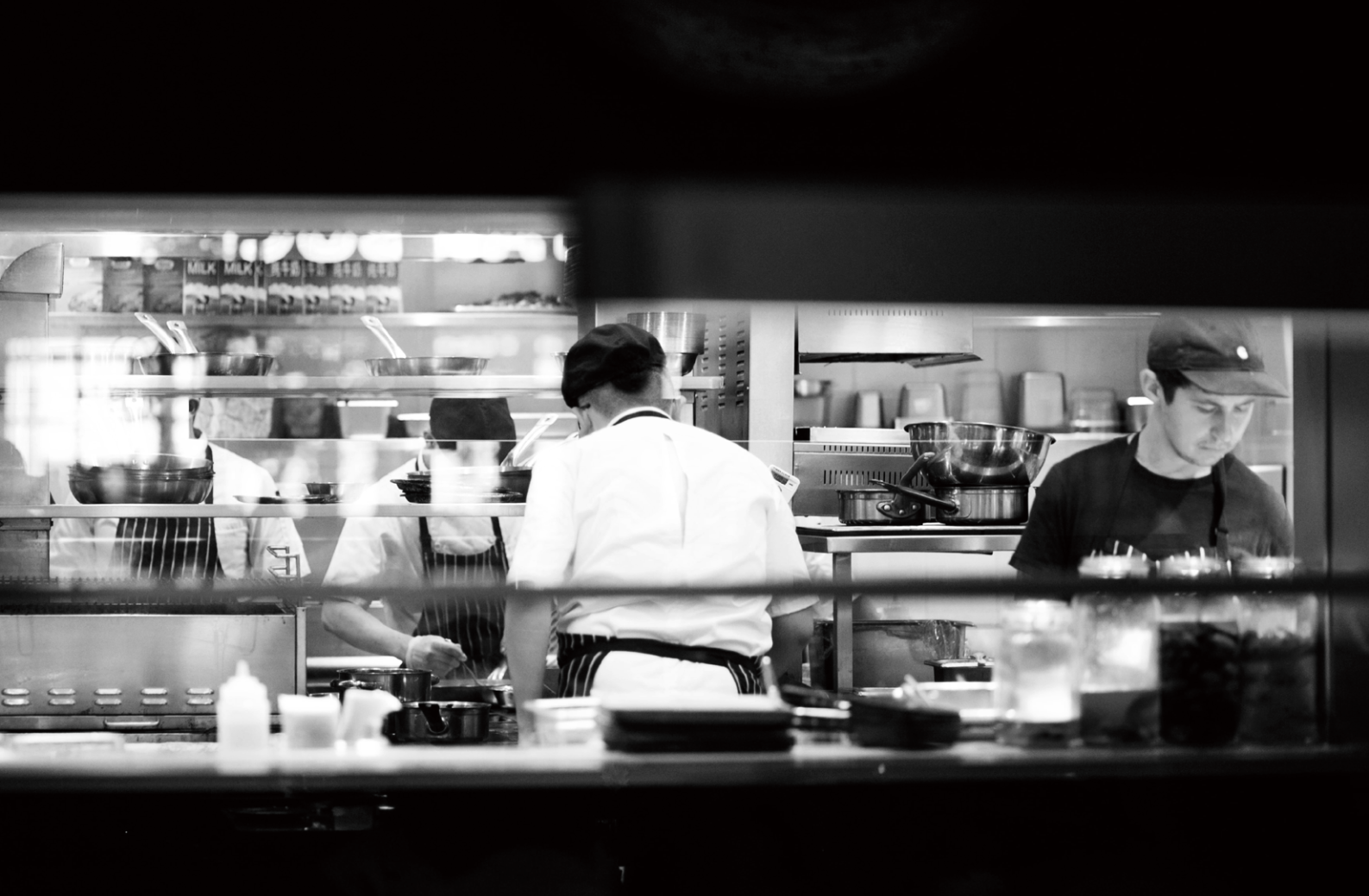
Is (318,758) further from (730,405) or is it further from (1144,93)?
(730,405)

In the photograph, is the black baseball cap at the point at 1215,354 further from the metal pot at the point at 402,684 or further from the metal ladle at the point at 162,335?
the metal ladle at the point at 162,335

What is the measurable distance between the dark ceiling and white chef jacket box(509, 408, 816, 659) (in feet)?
4.37

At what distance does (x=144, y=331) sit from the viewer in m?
5.18

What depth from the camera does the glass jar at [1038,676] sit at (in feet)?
6.02

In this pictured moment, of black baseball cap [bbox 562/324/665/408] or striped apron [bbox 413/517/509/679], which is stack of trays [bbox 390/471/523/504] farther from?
black baseball cap [bbox 562/324/665/408]

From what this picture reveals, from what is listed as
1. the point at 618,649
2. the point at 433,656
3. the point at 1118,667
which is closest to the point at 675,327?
the point at 433,656

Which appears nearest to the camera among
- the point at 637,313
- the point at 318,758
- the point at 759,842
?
the point at 318,758

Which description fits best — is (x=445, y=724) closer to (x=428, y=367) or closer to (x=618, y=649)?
(x=618, y=649)

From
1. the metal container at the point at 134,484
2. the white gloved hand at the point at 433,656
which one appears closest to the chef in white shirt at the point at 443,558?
the white gloved hand at the point at 433,656

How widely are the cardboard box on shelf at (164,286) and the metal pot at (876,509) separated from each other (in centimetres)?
244

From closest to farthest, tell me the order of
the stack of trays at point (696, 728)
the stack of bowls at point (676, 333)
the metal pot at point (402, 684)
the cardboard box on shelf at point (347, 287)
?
the stack of trays at point (696, 728) → the metal pot at point (402, 684) → the stack of bowls at point (676, 333) → the cardboard box on shelf at point (347, 287)

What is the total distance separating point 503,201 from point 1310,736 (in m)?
1.24

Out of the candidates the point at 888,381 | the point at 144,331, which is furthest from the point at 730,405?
the point at 144,331

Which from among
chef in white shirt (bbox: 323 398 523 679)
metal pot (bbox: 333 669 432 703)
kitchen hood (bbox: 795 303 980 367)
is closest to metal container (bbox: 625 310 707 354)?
kitchen hood (bbox: 795 303 980 367)
